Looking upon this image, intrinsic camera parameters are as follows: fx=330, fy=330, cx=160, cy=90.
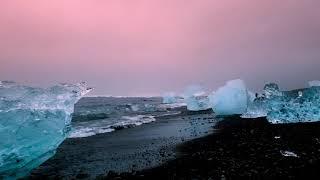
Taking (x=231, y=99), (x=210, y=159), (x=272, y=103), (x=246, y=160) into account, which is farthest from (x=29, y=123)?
(x=231, y=99)

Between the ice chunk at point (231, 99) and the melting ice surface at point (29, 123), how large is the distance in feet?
99.6

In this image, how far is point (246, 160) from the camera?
1443 centimetres

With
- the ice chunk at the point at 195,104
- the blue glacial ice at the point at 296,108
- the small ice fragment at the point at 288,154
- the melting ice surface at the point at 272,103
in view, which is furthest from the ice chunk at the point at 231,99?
the small ice fragment at the point at 288,154

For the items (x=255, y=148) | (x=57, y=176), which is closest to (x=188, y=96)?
(x=255, y=148)

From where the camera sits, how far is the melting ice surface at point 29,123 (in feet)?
38.1

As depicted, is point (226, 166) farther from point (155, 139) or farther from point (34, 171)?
point (155, 139)

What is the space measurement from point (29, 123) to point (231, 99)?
33516 millimetres

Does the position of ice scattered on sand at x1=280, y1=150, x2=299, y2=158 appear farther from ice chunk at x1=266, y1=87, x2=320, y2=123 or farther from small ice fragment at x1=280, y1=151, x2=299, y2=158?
ice chunk at x1=266, y1=87, x2=320, y2=123

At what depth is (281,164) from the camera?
1313 centimetres

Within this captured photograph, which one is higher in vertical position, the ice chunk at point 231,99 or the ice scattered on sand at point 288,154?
the ice chunk at point 231,99

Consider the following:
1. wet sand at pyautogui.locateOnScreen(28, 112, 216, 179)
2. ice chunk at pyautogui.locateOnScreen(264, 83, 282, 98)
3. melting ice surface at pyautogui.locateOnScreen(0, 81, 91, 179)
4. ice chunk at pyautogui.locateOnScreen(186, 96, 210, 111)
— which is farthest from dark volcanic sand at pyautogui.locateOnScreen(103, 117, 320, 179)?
ice chunk at pyautogui.locateOnScreen(186, 96, 210, 111)

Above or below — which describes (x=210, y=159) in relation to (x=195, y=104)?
below

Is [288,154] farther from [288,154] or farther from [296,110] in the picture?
[296,110]

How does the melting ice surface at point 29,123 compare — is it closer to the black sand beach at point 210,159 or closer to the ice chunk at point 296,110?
the black sand beach at point 210,159
